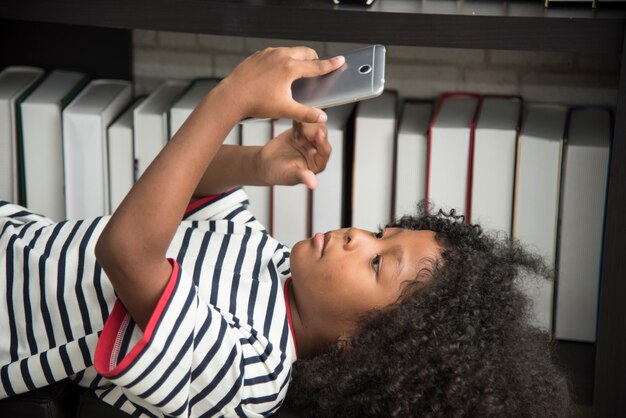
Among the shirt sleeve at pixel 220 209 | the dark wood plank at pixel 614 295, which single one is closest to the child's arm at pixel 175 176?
the shirt sleeve at pixel 220 209

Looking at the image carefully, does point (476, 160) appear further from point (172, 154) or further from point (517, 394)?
point (172, 154)

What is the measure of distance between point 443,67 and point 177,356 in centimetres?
73

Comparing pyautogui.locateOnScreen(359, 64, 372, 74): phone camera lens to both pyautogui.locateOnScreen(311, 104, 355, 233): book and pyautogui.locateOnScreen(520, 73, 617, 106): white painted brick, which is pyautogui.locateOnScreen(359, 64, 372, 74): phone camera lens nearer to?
pyautogui.locateOnScreen(311, 104, 355, 233): book

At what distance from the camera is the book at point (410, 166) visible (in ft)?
4.48

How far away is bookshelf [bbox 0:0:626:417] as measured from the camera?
3.78 ft

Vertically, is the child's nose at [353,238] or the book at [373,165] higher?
the book at [373,165]

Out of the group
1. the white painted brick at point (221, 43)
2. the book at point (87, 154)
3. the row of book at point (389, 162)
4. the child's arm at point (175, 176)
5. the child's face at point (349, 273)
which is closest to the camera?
the child's arm at point (175, 176)

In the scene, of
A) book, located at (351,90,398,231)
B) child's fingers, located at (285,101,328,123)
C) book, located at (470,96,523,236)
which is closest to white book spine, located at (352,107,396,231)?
book, located at (351,90,398,231)

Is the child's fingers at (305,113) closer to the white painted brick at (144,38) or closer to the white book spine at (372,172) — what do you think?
the white book spine at (372,172)

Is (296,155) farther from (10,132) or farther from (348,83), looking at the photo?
(10,132)

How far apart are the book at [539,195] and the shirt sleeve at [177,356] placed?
47 cm

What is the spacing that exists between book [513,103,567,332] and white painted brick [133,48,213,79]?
1.70ft

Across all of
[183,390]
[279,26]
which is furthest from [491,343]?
[279,26]

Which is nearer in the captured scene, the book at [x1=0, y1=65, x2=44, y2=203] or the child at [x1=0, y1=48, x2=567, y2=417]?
the child at [x1=0, y1=48, x2=567, y2=417]
